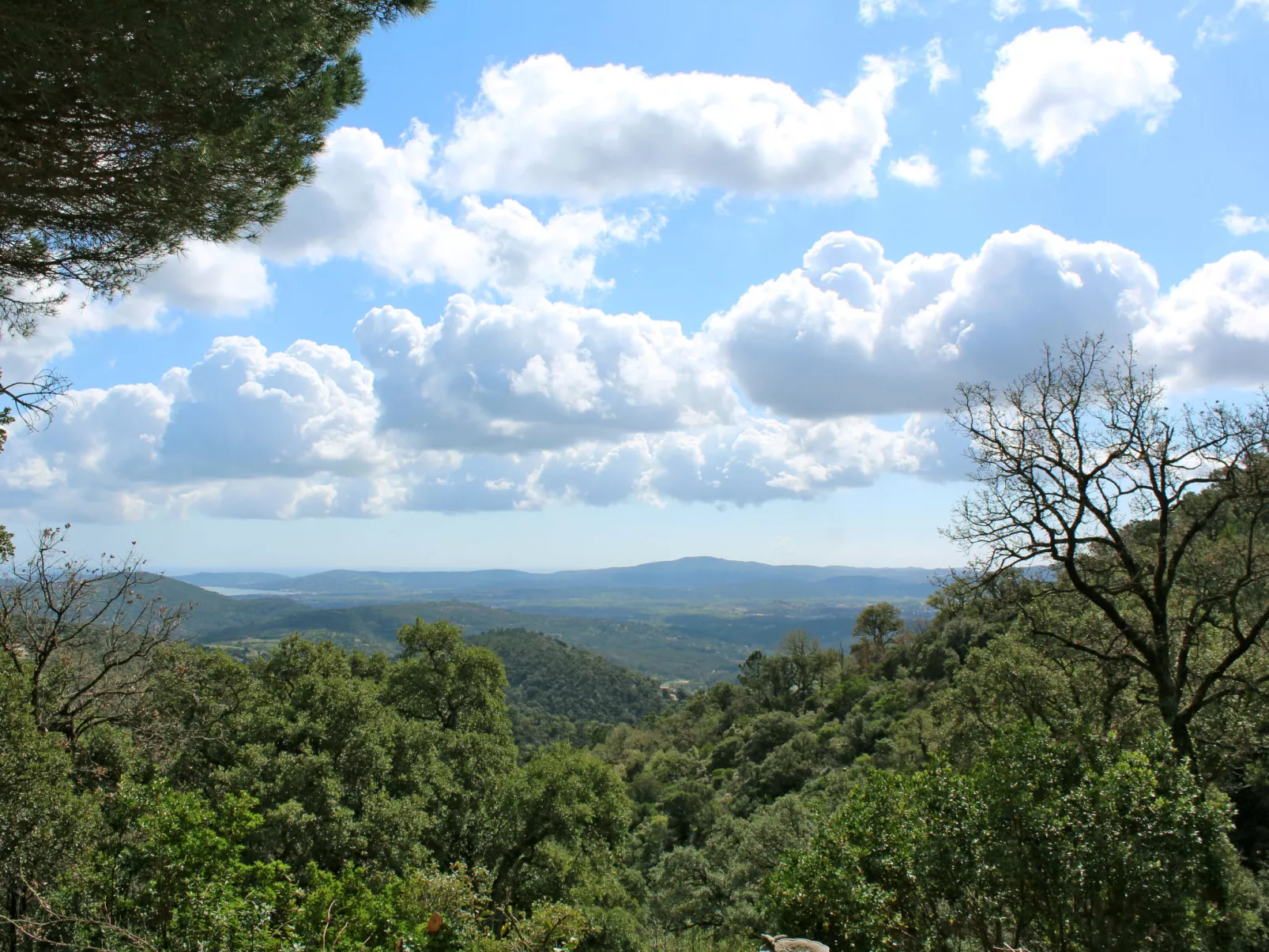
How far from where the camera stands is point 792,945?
325 inches

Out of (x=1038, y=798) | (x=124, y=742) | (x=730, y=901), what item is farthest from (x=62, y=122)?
(x=730, y=901)

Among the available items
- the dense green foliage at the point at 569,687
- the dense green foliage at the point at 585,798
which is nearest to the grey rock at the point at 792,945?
the dense green foliage at the point at 585,798

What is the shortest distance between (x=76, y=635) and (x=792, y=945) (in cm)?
1354

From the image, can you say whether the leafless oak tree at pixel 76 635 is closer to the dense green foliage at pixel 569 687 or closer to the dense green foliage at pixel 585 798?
the dense green foliage at pixel 585 798

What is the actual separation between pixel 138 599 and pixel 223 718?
4761 mm

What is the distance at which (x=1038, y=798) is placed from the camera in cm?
738

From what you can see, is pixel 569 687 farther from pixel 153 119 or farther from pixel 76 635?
pixel 153 119

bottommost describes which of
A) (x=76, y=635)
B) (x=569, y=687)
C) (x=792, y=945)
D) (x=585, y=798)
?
(x=569, y=687)

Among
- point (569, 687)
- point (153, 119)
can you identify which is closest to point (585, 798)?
point (153, 119)

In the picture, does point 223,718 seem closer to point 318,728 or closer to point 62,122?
point 318,728

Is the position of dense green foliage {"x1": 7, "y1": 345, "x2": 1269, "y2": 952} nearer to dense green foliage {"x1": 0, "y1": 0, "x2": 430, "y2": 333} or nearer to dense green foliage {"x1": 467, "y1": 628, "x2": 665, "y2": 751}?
dense green foliage {"x1": 0, "y1": 0, "x2": 430, "y2": 333}

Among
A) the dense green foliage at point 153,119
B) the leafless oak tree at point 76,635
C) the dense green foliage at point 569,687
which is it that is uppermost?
the dense green foliage at point 153,119

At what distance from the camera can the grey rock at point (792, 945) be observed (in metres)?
8.10

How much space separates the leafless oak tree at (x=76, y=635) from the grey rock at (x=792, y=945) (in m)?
11.9
